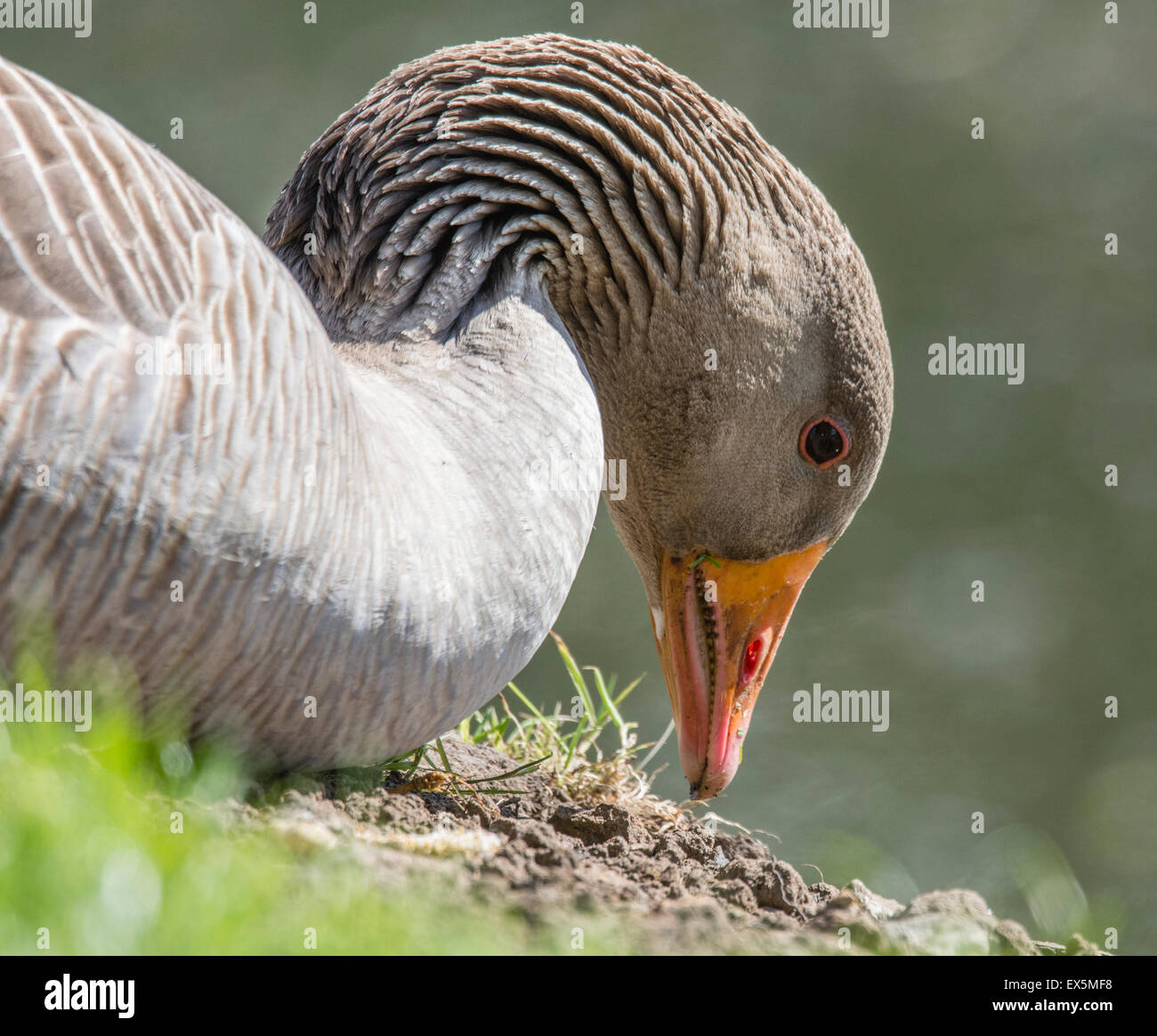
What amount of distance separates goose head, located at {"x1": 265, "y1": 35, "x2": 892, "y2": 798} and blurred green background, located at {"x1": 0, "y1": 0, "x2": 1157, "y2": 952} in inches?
273

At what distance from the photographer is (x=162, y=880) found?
8.70 ft

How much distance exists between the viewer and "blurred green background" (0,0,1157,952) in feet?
44.0

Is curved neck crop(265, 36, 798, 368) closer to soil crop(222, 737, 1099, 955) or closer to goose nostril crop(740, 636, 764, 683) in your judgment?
goose nostril crop(740, 636, 764, 683)

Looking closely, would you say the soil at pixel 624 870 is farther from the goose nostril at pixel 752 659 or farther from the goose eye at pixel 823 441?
the goose eye at pixel 823 441

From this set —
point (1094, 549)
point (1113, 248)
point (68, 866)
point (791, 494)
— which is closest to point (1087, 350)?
point (1113, 248)

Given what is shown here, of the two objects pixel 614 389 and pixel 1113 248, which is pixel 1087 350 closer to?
pixel 1113 248

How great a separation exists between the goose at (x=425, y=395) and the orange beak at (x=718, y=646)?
0.04 feet

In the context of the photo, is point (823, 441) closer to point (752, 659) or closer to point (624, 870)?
point (752, 659)

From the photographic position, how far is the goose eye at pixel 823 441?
5.01 m

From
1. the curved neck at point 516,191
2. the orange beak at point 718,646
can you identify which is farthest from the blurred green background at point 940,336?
the curved neck at point 516,191

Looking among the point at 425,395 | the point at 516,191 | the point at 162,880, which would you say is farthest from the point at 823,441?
the point at 162,880

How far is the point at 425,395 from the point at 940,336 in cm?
1163
